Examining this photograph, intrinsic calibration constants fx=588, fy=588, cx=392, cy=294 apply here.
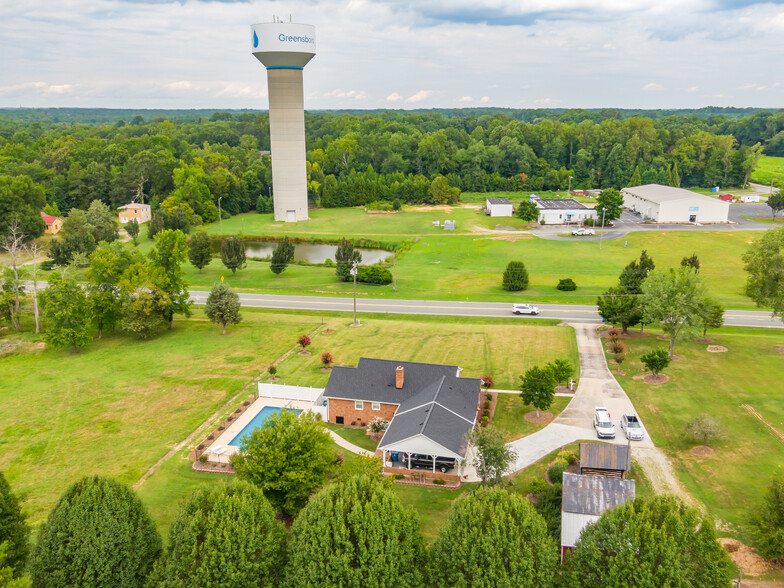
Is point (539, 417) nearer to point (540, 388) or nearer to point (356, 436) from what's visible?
point (540, 388)

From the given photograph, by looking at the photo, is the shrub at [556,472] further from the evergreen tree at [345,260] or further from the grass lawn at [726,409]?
the evergreen tree at [345,260]

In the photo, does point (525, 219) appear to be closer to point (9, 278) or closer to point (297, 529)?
point (9, 278)

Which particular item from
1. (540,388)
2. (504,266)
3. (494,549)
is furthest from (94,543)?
(504,266)

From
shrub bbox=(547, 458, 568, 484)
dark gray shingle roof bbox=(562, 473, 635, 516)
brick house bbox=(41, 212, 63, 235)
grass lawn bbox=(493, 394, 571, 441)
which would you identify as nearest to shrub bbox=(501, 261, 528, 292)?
grass lawn bbox=(493, 394, 571, 441)

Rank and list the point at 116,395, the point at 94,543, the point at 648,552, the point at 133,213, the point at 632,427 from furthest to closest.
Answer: the point at 133,213 → the point at 116,395 → the point at 632,427 → the point at 94,543 → the point at 648,552

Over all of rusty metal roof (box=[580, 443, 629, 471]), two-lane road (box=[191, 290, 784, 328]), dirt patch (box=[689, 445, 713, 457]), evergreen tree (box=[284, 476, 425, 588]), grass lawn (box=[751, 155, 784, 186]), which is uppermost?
grass lawn (box=[751, 155, 784, 186])

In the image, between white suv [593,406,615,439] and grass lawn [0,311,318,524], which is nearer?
grass lawn [0,311,318,524]

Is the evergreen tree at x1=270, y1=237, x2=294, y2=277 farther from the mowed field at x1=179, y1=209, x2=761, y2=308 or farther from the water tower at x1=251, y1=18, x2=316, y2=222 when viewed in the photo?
the water tower at x1=251, y1=18, x2=316, y2=222
